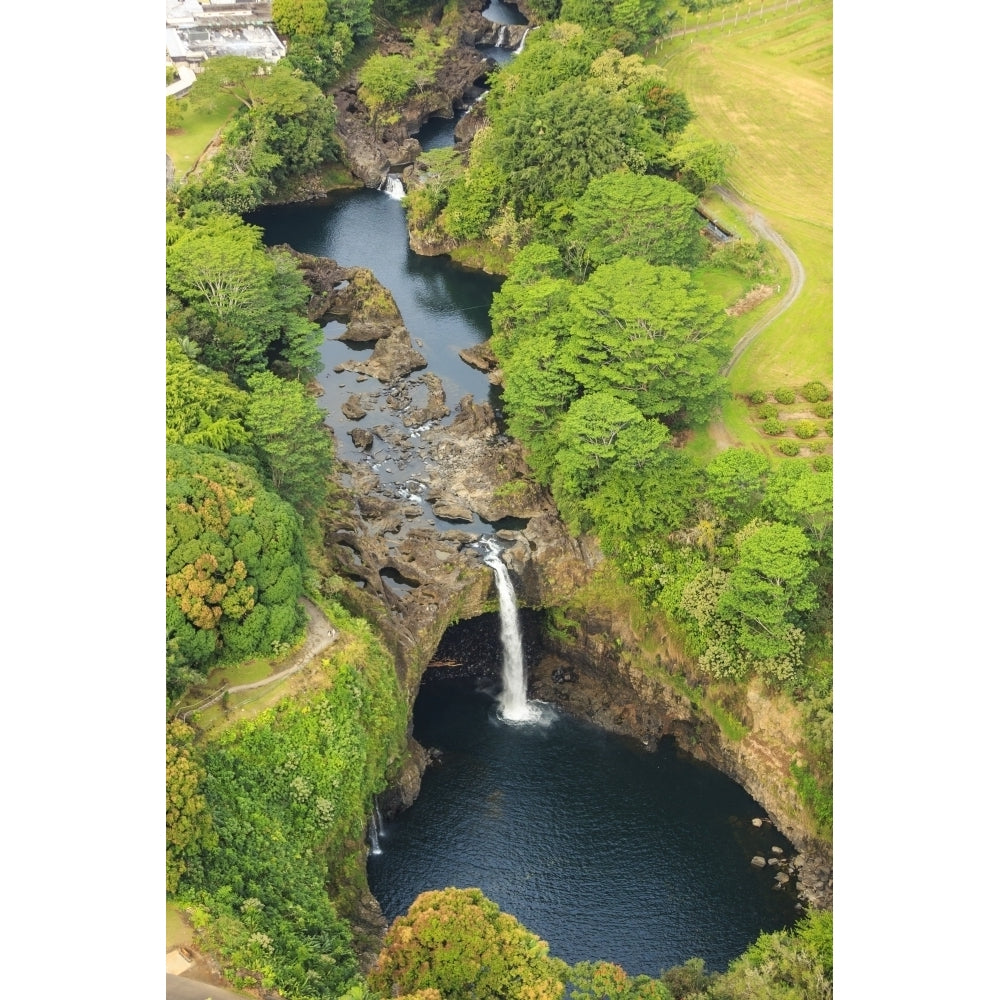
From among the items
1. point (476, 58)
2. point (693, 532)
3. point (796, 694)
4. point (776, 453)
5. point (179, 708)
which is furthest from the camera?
point (476, 58)

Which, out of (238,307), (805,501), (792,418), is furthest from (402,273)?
(805,501)

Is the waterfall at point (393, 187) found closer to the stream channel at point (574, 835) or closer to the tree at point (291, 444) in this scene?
the tree at point (291, 444)

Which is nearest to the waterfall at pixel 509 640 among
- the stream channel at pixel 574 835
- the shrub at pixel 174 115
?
the stream channel at pixel 574 835

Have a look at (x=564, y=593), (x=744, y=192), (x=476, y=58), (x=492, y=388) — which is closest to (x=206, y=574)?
(x=564, y=593)

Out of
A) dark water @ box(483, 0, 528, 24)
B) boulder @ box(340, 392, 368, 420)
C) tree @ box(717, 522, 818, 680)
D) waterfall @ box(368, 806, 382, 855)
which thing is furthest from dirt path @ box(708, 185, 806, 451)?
dark water @ box(483, 0, 528, 24)

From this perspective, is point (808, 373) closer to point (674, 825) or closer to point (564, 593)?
point (564, 593)
